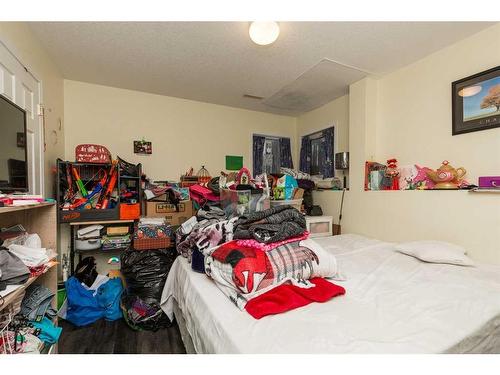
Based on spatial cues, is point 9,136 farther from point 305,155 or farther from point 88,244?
point 305,155

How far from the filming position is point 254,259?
42.1 inches

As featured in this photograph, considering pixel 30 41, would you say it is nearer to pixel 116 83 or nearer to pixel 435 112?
pixel 116 83

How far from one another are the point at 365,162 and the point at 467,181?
81 cm

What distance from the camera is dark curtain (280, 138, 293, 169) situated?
3.56 metres

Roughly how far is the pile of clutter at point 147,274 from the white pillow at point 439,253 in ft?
6.26

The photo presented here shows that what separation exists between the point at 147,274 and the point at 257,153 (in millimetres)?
2129

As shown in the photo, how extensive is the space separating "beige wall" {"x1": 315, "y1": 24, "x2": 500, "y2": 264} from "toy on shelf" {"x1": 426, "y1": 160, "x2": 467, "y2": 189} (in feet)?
0.16

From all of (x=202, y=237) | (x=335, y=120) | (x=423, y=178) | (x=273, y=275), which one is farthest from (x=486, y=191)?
(x=202, y=237)

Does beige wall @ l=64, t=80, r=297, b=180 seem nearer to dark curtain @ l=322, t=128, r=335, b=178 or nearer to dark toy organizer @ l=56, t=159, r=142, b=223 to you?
dark toy organizer @ l=56, t=159, r=142, b=223

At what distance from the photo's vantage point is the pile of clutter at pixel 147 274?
1841mm

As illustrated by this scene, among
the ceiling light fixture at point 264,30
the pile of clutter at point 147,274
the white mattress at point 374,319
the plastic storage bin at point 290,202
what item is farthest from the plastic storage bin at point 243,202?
the ceiling light fixture at point 264,30

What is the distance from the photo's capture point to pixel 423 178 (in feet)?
6.70

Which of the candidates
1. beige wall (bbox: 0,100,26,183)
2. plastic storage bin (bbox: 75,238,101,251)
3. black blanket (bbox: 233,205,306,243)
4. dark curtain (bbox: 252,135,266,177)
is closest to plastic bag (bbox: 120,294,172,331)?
plastic storage bin (bbox: 75,238,101,251)
